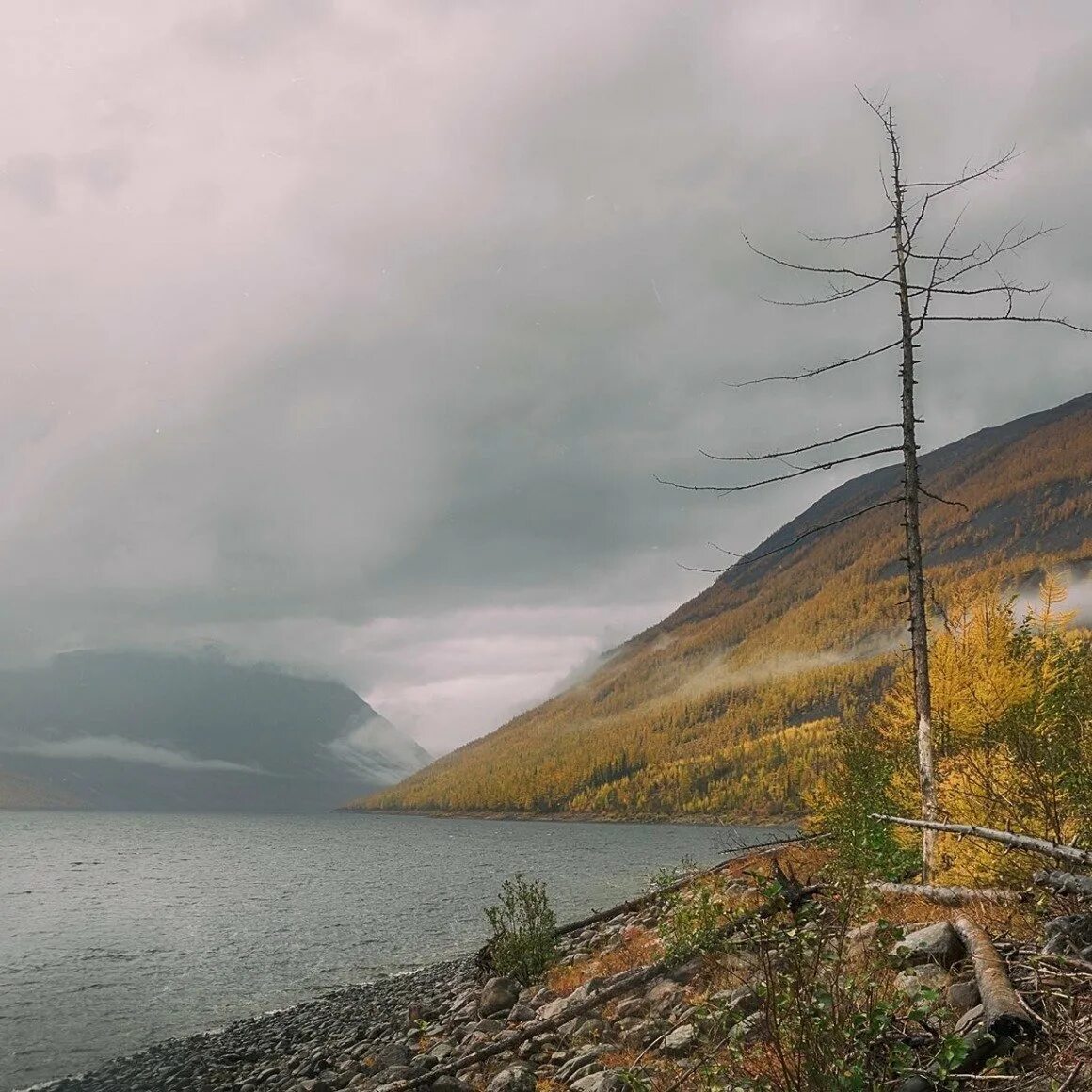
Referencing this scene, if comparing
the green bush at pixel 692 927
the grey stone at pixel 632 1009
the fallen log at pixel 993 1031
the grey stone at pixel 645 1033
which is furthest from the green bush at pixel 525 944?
the fallen log at pixel 993 1031

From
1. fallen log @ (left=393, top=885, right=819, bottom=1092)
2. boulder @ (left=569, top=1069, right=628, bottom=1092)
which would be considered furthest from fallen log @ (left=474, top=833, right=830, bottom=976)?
boulder @ (left=569, top=1069, right=628, bottom=1092)

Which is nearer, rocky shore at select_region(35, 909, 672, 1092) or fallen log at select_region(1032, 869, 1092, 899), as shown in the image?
fallen log at select_region(1032, 869, 1092, 899)

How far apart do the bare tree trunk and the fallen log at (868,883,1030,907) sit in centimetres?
333

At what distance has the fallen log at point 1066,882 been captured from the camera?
22.7ft

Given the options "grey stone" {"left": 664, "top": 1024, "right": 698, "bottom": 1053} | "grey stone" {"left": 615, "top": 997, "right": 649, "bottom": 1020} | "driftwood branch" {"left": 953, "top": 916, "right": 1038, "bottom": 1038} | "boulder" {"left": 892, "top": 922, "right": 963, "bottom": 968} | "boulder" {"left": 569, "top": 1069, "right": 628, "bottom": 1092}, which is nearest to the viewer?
"driftwood branch" {"left": 953, "top": 916, "right": 1038, "bottom": 1038}

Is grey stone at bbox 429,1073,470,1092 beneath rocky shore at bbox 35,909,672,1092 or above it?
above

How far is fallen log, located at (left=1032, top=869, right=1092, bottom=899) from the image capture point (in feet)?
22.7

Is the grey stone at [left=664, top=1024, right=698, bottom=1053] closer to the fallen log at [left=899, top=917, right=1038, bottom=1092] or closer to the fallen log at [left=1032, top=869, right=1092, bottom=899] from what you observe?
the fallen log at [left=899, top=917, right=1038, bottom=1092]

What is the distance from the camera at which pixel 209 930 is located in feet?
155

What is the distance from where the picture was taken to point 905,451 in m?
16.7

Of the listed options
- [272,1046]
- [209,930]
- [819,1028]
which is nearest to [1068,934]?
[819,1028]

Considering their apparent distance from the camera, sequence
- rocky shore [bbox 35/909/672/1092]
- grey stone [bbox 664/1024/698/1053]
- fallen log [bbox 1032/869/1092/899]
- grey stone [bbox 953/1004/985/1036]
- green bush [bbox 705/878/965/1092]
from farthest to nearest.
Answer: rocky shore [bbox 35/909/672/1092], grey stone [bbox 664/1024/698/1053], fallen log [bbox 1032/869/1092/899], grey stone [bbox 953/1004/985/1036], green bush [bbox 705/878/965/1092]

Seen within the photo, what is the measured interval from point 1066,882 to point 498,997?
12.7 metres

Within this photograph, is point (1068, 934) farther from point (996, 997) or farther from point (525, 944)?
point (525, 944)
